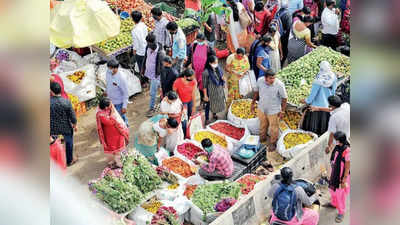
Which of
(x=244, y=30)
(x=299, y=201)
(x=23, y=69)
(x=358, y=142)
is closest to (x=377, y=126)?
(x=358, y=142)

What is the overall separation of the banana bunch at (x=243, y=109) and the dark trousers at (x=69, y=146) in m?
2.23

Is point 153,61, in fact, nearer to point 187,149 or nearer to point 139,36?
point 139,36

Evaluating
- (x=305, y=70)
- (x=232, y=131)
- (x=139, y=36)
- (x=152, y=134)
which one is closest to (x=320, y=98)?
(x=305, y=70)

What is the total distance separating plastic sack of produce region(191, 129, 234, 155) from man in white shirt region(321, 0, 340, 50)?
3.29 meters

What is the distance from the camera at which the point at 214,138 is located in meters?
6.82

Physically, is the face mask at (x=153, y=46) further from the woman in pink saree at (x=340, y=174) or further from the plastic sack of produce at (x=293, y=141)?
the woman in pink saree at (x=340, y=174)

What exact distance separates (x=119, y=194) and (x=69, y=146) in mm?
1566

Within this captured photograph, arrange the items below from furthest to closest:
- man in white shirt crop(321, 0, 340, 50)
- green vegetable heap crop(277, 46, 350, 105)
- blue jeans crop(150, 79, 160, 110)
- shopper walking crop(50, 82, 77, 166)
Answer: man in white shirt crop(321, 0, 340, 50) < blue jeans crop(150, 79, 160, 110) < green vegetable heap crop(277, 46, 350, 105) < shopper walking crop(50, 82, 77, 166)

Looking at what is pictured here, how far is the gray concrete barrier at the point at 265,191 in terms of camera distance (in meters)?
5.48

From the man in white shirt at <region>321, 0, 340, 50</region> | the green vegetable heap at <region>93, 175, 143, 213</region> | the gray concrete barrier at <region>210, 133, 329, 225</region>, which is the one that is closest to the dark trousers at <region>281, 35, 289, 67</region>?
the man in white shirt at <region>321, 0, 340, 50</region>

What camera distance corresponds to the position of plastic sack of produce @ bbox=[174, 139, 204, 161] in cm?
644

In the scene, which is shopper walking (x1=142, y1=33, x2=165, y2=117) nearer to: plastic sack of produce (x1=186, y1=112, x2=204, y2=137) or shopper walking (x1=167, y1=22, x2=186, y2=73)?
shopper walking (x1=167, y1=22, x2=186, y2=73)

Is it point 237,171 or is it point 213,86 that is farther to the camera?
point 213,86

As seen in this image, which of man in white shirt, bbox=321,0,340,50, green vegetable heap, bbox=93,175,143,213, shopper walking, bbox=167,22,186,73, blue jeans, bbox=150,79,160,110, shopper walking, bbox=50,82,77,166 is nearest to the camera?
green vegetable heap, bbox=93,175,143,213
